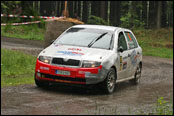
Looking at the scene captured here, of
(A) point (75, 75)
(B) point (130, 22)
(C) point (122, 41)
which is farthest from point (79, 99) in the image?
(B) point (130, 22)

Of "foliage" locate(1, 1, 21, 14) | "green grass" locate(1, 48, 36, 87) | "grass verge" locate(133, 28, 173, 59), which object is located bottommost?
"grass verge" locate(133, 28, 173, 59)

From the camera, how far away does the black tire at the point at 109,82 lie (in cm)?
1145

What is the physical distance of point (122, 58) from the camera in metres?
12.6

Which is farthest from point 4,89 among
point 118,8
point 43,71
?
point 118,8

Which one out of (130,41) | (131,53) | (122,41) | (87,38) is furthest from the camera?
(130,41)

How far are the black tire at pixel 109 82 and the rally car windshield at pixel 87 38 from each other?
794mm

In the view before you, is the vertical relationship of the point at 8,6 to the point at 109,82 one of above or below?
above

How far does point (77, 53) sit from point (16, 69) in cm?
543

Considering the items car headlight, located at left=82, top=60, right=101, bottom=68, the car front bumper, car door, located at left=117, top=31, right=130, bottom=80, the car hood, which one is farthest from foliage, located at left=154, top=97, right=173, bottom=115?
car door, located at left=117, top=31, right=130, bottom=80

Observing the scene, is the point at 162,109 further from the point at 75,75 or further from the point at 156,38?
the point at 156,38

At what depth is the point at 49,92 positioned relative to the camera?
11156 mm

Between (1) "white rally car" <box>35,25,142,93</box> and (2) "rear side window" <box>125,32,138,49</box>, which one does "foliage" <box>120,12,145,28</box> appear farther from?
(1) "white rally car" <box>35,25,142,93</box>

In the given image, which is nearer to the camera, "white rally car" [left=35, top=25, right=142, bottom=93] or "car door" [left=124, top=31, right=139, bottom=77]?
"white rally car" [left=35, top=25, right=142, bottom=93]

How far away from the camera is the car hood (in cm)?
1126
